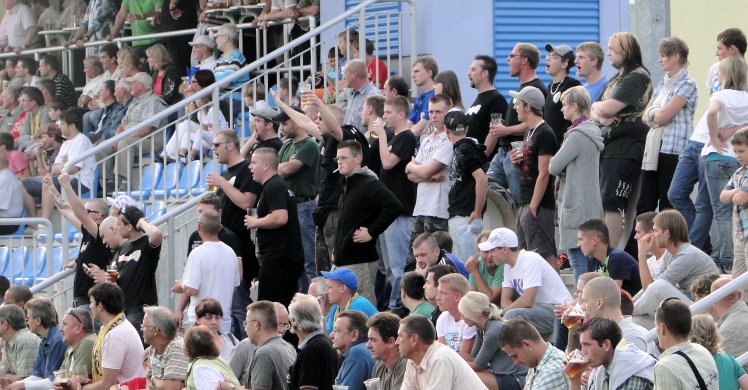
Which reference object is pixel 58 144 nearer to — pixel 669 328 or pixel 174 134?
pixel 174 134

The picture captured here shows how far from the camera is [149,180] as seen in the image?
52.3 feet

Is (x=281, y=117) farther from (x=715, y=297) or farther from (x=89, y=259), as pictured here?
(x=715, y=297)

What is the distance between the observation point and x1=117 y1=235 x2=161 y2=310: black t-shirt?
42.6ft

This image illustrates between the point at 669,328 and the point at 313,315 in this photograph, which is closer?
the point at 669,328

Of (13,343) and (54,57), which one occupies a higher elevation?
(54,57)

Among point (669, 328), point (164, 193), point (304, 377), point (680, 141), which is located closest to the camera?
point (669, 328)

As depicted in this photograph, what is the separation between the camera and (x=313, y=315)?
10898mm

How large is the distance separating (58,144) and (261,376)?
800cm

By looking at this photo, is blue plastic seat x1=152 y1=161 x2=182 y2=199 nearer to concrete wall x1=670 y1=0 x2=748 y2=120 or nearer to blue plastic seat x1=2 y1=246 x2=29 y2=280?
blue plastic seat x1=2 y1=246 x2=29 y2=280

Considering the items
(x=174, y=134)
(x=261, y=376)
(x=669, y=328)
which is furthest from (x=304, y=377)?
(x=174, y=134)

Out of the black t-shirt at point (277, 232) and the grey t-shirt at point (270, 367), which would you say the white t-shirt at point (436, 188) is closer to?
the black t-shirt at point (277, 232)

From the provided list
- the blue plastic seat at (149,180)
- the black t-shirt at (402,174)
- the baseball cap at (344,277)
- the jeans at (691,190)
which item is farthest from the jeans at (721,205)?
the blue plastic seat at (149,180)

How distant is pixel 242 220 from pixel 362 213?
1248mm

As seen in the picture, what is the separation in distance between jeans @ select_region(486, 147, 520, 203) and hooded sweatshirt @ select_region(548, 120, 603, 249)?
2.27ft
